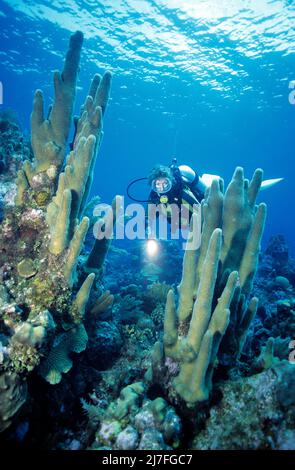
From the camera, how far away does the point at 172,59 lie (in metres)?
22.0

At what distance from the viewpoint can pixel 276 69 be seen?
878 inches

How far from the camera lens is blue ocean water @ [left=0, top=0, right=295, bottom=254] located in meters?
16.6

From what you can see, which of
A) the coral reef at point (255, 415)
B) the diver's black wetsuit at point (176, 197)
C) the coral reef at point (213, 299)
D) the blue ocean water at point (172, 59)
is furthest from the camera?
the blue ocean water at point (172, 59)

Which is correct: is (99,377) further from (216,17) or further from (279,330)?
(216,17)

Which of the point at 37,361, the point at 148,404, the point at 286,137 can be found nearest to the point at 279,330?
the point at 148,404

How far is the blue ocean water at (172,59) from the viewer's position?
1662 centimetres

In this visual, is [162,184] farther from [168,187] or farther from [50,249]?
[50,249]

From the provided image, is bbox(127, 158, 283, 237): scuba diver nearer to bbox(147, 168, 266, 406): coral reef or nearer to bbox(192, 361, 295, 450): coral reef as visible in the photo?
bbox(147, 168, 266, 406): coral reef

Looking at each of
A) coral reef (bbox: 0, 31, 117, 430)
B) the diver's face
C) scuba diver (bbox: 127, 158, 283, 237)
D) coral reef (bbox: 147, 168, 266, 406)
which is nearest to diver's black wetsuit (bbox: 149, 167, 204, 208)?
scuba diver (bbox: 127, 158, 283, 237)

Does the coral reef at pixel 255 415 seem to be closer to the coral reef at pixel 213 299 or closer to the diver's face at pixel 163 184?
the coral reef at pixel 213 299

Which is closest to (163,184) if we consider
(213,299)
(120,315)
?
(213,299)

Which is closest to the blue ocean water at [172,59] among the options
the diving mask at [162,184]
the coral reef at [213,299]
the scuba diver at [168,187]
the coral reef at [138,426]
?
the scuba diver at [168,187]

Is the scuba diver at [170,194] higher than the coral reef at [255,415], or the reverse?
the scuba diver at [170,194]

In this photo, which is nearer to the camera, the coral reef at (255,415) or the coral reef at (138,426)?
the coral reef at (255,415)
